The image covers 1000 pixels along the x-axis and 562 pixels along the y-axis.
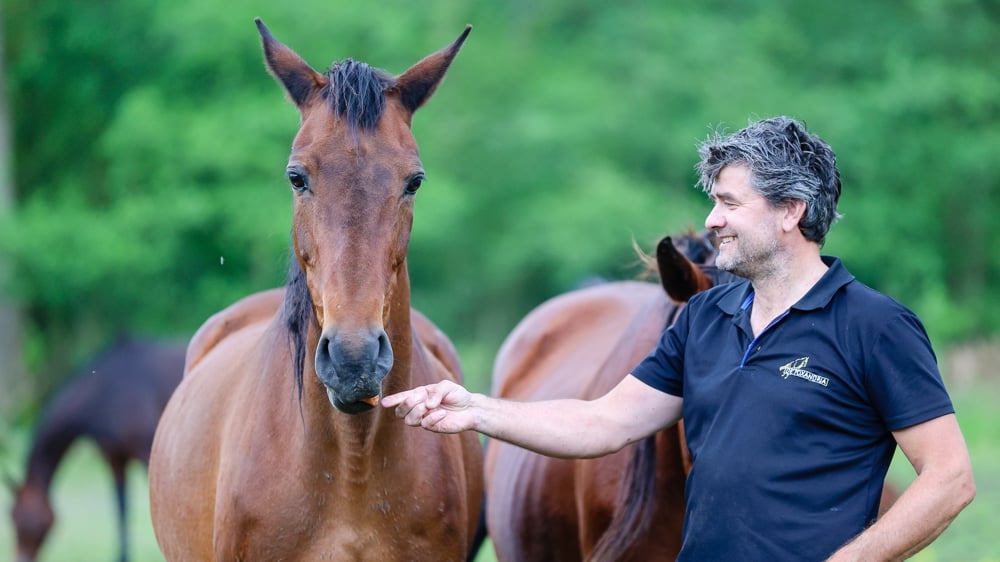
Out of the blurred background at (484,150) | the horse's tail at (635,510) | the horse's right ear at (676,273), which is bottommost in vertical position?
the horse's tail at (635,510)

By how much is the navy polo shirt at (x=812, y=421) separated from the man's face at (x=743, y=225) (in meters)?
0.16

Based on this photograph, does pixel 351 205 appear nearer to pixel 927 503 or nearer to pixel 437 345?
pixel 927 503

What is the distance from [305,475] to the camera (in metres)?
3.55

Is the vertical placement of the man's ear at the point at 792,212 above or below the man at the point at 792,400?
above

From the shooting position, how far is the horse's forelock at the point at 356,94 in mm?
3408

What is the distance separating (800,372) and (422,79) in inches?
59.4

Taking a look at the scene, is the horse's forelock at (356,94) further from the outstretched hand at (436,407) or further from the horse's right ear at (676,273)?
the horse's right ear at (676,273)

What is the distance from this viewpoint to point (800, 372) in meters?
3.07

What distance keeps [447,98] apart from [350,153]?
19587mm

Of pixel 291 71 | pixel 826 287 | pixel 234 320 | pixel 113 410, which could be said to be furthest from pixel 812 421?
pixel 113 410

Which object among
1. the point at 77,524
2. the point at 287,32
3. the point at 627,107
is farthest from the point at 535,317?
the point at 627,107

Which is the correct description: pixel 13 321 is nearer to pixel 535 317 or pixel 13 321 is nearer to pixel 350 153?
pixel 535 317

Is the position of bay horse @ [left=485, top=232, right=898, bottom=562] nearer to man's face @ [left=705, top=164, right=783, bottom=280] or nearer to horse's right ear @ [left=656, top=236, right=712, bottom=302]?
horse's right ear @ [left=656, top=236, right=712, bottom=302]

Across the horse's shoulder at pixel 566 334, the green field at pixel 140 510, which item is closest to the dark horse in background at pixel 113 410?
the green field at pixel 140 510
